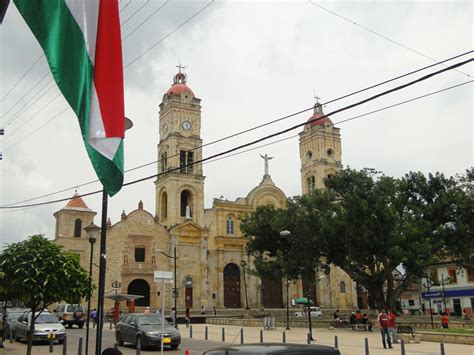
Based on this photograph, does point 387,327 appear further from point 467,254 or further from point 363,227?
point 467,254

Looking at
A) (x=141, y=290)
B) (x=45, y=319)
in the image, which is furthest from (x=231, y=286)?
(x=45, y=319)

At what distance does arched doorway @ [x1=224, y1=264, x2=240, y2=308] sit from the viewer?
186ft

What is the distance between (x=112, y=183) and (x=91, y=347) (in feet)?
61.7

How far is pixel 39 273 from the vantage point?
15867 mm

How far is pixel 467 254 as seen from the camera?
34438mm

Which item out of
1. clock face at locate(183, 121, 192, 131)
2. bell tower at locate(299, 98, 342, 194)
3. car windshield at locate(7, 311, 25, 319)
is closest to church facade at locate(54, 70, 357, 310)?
clock face at locate(183, 121, 192, 131)

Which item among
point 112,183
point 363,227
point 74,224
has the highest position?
point 74,224

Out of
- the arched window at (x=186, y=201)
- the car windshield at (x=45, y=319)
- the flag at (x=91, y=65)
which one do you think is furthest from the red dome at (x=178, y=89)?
the flag at (x=91, y=65)

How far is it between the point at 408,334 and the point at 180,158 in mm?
37247

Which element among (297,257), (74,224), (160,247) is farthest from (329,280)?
(74,224)

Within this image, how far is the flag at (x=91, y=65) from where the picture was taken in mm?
5852

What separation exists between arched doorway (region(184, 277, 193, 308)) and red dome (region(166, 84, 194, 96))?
2112 cm

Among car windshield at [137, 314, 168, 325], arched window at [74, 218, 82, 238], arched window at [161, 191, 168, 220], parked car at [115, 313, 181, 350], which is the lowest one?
parked car at [115, 313, 181, 350]

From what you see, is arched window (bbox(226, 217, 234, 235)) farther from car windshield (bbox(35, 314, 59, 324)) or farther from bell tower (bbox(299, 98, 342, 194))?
car windshield (bbox(35, 314, 59, 324))
